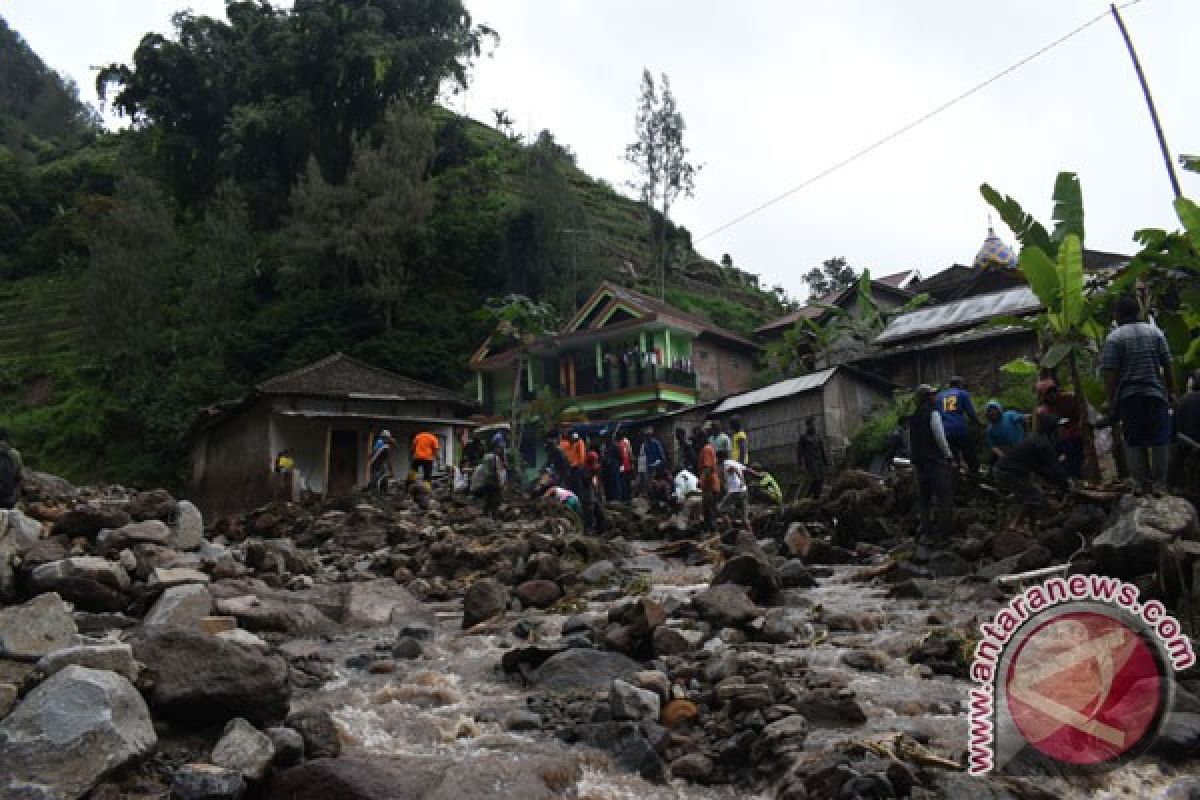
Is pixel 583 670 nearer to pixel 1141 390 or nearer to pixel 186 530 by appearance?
pixel 1141 390

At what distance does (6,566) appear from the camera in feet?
27.5

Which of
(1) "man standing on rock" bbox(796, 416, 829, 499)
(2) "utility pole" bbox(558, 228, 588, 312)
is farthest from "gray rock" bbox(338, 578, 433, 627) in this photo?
(2) "utility pole" bbox(558, 228, 588, 312)

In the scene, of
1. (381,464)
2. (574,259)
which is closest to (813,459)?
(381,464)

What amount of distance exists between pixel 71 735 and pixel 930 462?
375 inches

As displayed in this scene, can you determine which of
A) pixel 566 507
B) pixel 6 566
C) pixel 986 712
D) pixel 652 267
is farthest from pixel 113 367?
pixel 986 712


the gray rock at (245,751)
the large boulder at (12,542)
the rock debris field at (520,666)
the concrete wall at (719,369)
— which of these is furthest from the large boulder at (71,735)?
the concrete wall at (719,369)

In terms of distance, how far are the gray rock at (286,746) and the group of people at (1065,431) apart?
21.7ft

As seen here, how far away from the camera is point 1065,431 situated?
37.6ft

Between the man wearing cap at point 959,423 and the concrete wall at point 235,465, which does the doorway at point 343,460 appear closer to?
the concrete wall at point 235,465

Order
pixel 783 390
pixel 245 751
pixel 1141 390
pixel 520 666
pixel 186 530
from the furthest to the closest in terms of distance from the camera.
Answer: pixel 783 390
pixel 186 530
pixel 1141 390
pixel 520 666
pixel 245 751

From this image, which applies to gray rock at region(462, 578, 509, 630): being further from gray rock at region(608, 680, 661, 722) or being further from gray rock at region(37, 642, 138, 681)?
gray rock at region(37, 642, 138, 681)

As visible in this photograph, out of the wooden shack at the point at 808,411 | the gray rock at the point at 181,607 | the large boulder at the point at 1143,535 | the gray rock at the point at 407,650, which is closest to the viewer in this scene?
the large boulder at the point at 1143,535

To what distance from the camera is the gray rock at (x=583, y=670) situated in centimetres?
679

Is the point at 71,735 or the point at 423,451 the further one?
the point at 423,451
